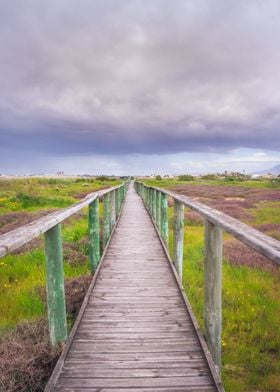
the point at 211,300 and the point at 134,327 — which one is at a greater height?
the point at 211,300

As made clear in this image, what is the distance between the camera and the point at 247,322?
463 centimetres

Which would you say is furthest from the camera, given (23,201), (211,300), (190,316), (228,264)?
(23,201)

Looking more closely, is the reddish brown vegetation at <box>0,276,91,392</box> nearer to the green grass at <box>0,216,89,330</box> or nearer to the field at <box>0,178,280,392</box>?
the field at <box>0,178,280,392</box>

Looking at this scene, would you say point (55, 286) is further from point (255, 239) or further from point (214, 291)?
point (255, 239)

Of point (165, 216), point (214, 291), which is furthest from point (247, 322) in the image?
point (165, 216)

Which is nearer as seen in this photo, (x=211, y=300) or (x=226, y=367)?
(x=211, y=300)

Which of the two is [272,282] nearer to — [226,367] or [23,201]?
[226,367]

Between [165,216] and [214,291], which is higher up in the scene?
[165,216]

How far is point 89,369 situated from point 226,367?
1.63 meters

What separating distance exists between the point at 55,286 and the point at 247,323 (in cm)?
296

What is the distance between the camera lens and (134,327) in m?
3.64

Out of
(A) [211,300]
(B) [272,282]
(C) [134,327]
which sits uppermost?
→ (A) [211,300]

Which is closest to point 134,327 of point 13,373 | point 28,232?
point 13,373

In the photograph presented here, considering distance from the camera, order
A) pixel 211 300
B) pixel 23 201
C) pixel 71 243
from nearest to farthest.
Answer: pixel 211 300 < pixel 71 243 < pixel 23 201
